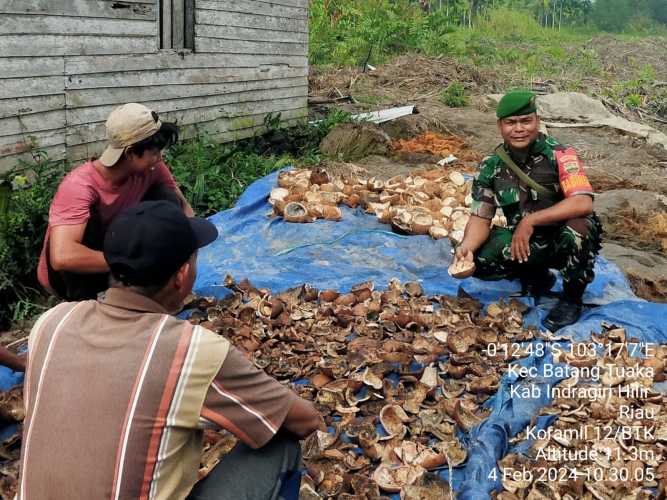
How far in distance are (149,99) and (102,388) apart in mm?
5667

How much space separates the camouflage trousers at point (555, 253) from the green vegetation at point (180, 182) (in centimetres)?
303

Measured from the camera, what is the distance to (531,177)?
12.9ft

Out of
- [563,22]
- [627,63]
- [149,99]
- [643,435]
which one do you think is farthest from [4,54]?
[563,22]

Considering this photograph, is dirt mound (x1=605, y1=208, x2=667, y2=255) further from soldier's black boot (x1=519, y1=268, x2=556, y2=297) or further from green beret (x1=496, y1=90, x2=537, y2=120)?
green beret (x1=496, y1=90, x2=537, y2=120)

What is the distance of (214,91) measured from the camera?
7691mm

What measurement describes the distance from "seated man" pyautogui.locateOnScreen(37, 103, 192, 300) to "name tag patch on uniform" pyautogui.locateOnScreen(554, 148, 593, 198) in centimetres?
206

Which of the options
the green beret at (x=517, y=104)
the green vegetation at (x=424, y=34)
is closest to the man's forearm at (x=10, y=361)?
the green beret at (x=517, y=104)

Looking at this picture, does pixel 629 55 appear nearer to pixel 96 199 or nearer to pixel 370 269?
pixel 370 269

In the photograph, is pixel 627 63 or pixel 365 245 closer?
pixel 365 245

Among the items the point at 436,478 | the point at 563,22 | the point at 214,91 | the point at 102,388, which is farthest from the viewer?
the point at 563,22

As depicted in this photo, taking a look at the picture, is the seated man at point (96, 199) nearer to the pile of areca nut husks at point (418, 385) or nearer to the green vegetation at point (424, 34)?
the pile of areca nut husks at point (418, 385)

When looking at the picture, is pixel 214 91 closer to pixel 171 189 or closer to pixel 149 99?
pixel 149 99

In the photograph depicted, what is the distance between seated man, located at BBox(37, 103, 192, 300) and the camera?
10.7 ft

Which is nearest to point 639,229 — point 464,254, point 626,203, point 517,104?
point 626,203
